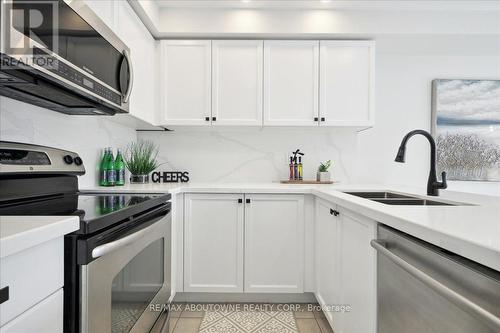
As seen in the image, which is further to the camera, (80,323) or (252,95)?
(252,95)

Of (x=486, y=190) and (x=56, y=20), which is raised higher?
(x=56, y=20)

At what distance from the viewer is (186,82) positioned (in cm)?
248

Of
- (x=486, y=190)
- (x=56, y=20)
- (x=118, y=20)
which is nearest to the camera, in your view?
(x=56, y=20)

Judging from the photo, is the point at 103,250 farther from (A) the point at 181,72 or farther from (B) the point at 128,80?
(A) the point at 181,72

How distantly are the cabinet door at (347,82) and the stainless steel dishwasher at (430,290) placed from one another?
155 centimetres

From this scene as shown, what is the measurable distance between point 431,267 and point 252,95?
1.95 metres

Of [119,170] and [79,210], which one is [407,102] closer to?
[119,170]

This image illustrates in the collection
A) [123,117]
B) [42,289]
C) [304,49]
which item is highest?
[304,49]

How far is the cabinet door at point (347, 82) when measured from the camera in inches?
97.3

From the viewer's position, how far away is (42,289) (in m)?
0.67

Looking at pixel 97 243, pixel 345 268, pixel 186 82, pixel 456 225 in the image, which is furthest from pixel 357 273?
pixel 186 82

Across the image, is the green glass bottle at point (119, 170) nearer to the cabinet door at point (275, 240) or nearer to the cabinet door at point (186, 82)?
the cabinet door at point (186, 82)

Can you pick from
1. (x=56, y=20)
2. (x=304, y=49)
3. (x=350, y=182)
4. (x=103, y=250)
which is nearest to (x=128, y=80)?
(x=56, y=20)

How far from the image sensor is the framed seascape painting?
109 inches
